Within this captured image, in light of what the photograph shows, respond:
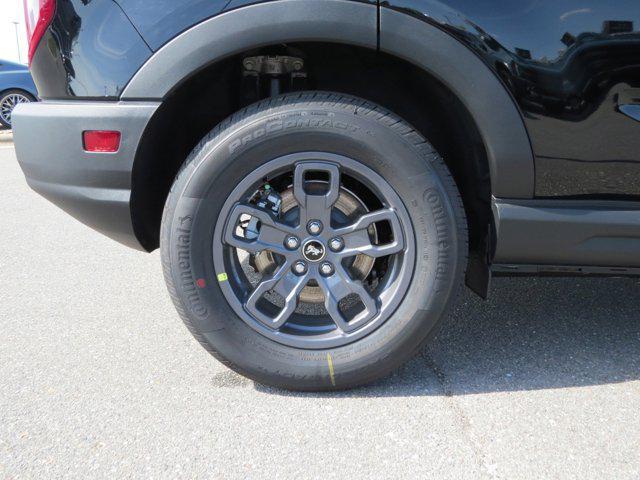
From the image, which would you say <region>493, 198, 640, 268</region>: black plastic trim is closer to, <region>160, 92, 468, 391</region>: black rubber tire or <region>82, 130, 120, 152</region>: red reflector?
<region>160, 92, 468, 391</region>: black rubber tire

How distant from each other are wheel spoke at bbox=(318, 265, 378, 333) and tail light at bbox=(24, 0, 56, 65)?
4.01 ft

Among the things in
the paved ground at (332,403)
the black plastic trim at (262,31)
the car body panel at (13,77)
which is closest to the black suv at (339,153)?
the black plastic trim at (262,31)

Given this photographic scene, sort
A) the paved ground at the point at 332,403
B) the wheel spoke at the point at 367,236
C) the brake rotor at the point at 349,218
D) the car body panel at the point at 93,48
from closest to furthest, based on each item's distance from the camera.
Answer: the paved ground at the point at 332,403, the car body panel at the point at 93,48, the wheel spoke at the point at 367,236, the brake rotor at the point at 349,218

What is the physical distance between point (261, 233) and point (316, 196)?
0.74 feet

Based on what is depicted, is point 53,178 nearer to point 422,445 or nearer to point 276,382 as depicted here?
point 276,382

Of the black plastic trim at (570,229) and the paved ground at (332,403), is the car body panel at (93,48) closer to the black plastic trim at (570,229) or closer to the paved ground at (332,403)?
the paved ground at (332,403)

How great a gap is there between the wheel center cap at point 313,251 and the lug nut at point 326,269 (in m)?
0.03

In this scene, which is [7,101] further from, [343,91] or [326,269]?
[326,269]

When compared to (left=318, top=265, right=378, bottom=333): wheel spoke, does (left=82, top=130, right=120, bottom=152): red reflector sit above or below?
above

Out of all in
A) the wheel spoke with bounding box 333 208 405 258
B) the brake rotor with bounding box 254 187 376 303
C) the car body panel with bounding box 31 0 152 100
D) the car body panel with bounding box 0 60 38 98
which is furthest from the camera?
the car body panel with bounding box 0 60 38 98

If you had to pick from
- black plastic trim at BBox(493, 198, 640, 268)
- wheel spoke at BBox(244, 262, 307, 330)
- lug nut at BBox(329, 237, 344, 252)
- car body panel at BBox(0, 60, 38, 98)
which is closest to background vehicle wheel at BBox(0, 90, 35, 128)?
car body panel at BBox(0, 60, 38, 98)

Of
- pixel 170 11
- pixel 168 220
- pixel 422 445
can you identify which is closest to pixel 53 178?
pixel 168 220

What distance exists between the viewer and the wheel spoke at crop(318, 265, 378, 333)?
1942 mm

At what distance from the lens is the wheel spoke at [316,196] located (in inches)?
73.5
